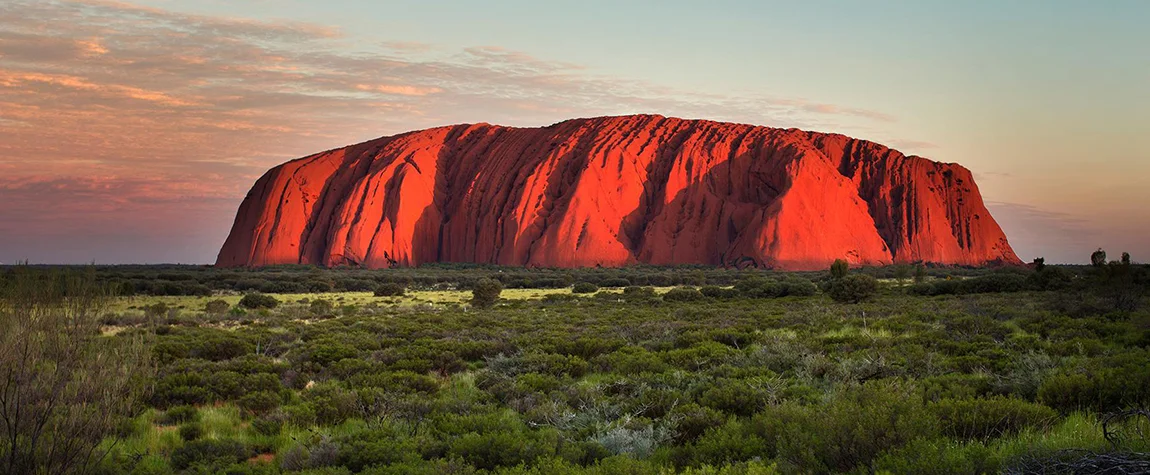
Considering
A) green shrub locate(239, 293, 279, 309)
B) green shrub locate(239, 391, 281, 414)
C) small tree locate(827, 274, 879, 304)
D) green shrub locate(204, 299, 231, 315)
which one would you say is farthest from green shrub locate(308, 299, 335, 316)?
small tree locate(827, 274, 879, 304)

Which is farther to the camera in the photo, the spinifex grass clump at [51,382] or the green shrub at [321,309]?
the green shrub at [321,309]

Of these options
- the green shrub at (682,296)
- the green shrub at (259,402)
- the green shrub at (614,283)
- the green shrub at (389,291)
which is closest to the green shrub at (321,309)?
the green shrub at (389,291)

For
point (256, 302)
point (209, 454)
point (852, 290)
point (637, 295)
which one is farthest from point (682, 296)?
point (209, 454)

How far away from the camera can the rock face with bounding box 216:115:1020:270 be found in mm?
86000

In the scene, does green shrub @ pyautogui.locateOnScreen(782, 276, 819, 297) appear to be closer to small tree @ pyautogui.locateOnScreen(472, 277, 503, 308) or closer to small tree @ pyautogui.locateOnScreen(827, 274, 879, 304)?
small tree @ pyautogui.locateOnScreen(827, 274, 879, 304)

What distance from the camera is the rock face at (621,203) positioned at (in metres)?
86.0

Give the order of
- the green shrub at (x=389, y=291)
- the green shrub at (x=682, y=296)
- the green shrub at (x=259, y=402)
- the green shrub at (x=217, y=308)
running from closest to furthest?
the green shrub at (x=259, y=402)
the green shrub at (x=217, y=308)
the green shrub at (x=682, y=296)
the green shrub at (x=389, y=291)

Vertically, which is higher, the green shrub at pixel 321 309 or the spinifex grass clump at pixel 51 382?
the spinifex grass clump at pixel 51 382

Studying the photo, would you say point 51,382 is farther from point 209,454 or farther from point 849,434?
point 849,434

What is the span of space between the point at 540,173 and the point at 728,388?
83.5 metres

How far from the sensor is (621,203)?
90688 millimetres

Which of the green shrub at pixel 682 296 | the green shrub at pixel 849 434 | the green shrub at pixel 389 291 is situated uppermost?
the green shrub at pixel 849 434

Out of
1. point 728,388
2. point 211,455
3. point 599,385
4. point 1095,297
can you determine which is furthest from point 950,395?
point 1095,297

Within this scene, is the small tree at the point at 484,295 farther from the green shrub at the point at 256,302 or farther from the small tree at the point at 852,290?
the small tree at the point at 852,290
